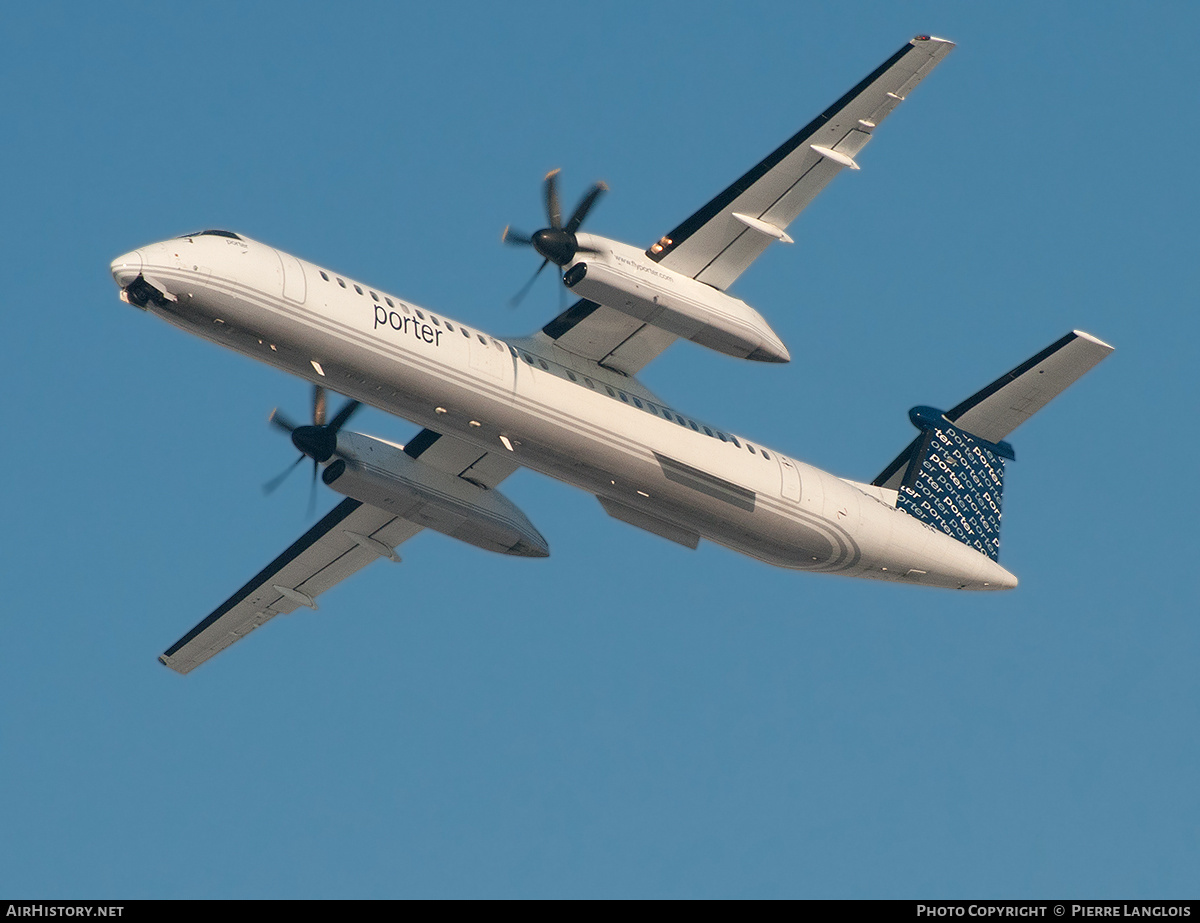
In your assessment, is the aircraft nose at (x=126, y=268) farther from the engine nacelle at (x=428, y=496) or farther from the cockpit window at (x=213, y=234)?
the engine nacelle at (x=428, y=496)

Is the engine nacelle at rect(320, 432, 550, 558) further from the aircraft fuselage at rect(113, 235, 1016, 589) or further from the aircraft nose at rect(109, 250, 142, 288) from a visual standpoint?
the aircraft nose at rect(109, 250, 142, 288)

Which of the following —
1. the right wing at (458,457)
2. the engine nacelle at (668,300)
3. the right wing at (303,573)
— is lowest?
the right wing at (303,573)

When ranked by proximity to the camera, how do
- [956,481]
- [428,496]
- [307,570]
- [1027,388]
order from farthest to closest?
[307,570] → [956,481] → [1027,388] → [428,496]

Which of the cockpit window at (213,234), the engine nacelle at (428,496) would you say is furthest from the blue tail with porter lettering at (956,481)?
the cockpit window at (213,234)

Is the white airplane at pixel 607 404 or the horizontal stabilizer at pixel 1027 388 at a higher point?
the horizontal stabilizer at pixel 1027 388

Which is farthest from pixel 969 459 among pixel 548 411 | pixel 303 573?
pixel 303 573

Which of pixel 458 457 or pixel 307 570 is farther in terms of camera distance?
pixel 307 570

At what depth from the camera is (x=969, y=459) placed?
3462 cm

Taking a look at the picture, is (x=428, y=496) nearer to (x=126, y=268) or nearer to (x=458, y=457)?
(x=458, y=457)

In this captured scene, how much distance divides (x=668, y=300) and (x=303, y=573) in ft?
38.3

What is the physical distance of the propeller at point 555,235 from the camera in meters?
27.8

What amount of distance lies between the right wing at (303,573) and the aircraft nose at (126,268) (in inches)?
357

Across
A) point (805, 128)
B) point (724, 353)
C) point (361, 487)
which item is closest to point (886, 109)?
point (805, 128)

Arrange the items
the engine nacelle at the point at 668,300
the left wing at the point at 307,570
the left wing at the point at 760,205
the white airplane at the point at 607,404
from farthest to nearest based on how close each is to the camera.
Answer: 1. the left wing at the point at 307,570
2. the left wing at the point at 760,205
3. the engine nacelle at the point at 668,300
4. the white airplane at the point at 607,404
